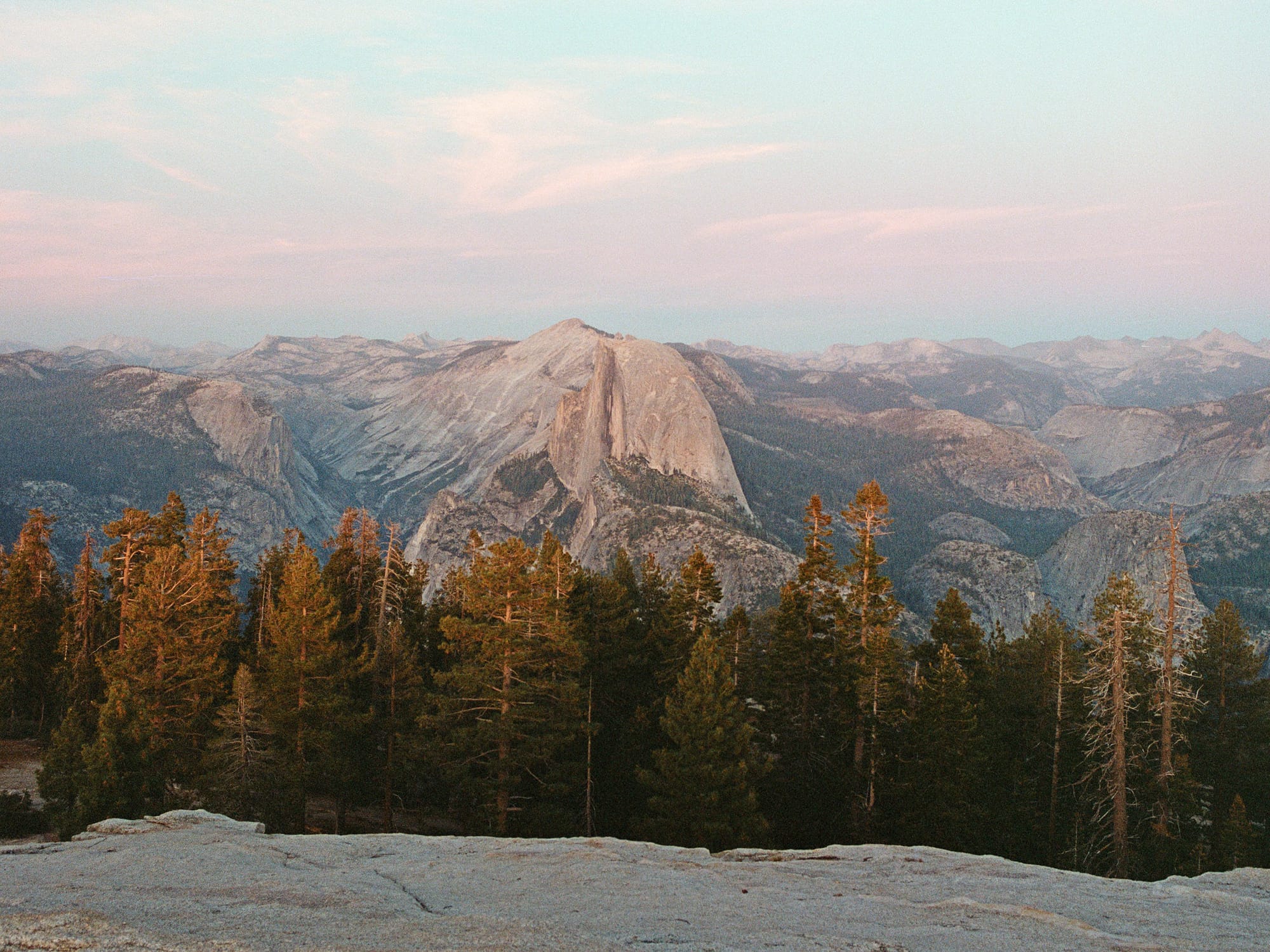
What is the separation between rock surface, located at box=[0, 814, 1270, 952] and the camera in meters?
9.88

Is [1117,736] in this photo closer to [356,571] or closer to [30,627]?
[356,571]

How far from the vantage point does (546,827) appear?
30.2m

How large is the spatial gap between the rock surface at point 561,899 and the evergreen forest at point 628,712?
11425 millimetres

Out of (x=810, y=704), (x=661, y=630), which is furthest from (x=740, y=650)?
(x=810, y=704)

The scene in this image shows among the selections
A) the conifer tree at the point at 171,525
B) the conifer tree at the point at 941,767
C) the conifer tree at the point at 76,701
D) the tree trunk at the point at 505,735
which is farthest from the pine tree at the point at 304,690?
the conifer tree at the point at 941,767

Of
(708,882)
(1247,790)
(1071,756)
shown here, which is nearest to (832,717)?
(1071,756)

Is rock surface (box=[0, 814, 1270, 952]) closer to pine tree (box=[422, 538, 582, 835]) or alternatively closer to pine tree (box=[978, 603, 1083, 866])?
pine tree (box=[422, 538, 582, 835])

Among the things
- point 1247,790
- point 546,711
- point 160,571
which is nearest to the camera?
point 546,711

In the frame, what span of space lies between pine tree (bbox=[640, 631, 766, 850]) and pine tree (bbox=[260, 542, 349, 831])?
476 inches

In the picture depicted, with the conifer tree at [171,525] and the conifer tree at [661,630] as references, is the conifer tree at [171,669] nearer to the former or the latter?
the conifer tree at [171,525]

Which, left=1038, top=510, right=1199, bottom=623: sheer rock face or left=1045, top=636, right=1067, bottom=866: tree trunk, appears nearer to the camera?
left=1045, top=636, right=1067, bottom=866: tree trunk

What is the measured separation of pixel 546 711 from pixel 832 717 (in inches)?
567

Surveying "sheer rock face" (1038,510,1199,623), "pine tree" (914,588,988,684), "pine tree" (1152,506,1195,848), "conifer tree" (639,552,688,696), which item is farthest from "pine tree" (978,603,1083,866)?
"sheer rock face" (1038,510,1199,623)

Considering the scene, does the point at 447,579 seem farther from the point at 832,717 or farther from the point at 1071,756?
the point at 1071,756
